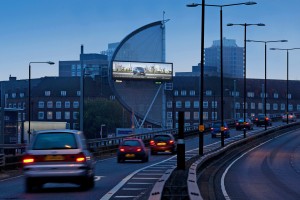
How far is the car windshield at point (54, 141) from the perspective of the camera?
2130 centimetres

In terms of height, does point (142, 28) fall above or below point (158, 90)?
above

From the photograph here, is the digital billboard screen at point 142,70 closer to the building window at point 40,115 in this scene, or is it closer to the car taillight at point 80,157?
the building window at point 40,115

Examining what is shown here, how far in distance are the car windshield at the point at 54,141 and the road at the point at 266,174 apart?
4.90 meters

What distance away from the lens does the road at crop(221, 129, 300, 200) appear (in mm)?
23797

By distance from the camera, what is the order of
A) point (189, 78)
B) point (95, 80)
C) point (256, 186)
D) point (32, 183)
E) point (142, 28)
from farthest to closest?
point (189, 78) < point (95, 80) < point (142, 28) < point (256, 186) < point (32, 183)

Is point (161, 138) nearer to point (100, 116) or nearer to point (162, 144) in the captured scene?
point (162, 144)

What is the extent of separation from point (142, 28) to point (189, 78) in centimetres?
5864

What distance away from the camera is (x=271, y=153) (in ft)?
194

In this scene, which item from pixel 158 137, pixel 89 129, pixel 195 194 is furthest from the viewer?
pixel 89 129

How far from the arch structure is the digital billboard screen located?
32.1 inches

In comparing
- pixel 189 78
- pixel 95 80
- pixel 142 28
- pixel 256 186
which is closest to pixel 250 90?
pixel 189 78

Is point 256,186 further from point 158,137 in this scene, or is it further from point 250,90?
point 250,90

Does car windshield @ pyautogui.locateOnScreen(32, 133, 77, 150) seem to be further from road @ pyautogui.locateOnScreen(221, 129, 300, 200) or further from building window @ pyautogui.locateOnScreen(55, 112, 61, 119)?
building window @ pyautogui.locateOnScreen(55, 112, 61, 119)

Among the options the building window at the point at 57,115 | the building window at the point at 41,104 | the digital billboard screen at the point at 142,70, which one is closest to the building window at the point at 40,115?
Answer: the building window at the point at 41,104
